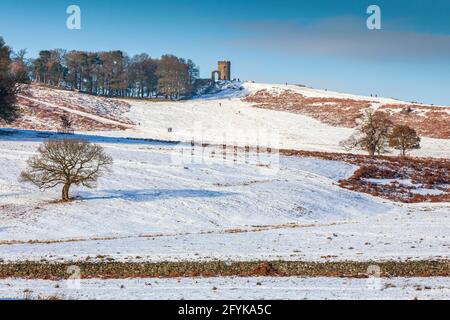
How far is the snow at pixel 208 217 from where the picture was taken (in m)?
31.4

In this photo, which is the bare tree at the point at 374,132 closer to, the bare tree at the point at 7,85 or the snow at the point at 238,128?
the snow at the point at 238,128

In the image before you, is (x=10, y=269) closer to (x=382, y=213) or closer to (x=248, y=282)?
(x=248, y=282)

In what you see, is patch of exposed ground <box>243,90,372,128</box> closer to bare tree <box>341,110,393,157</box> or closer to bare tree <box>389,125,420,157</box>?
bare tree <box>389,125,420,157</box>

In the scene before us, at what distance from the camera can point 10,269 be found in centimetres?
2456

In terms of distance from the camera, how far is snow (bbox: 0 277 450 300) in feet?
61.4

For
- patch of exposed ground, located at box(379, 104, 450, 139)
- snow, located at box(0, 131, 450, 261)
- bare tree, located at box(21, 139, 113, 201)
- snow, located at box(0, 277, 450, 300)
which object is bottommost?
snow, located at box(0, 131, 450, 261)

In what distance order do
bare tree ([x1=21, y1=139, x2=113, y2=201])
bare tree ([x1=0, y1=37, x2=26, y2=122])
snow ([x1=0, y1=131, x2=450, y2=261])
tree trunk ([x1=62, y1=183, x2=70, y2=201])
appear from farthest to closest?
bare tree ([x1=0, y1=37, x2=26, y2=122]) < tree trunk ([x1=62, y1=183, x2=70, y2=201]) < bare tree ([x1=21, y1=139, x2=113, y2=201]) < snow ([x1=0, y1=131, x2=450, y2=261])

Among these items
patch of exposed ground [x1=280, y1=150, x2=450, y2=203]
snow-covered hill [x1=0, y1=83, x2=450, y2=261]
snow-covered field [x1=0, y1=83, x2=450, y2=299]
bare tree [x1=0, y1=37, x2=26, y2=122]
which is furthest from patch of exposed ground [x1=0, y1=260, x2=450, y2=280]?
bare tree [x1=0, y1=37, x2=26, y2=122]

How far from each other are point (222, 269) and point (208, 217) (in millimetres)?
18963

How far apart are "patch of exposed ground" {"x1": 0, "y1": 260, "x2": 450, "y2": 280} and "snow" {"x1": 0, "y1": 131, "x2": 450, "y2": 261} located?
225 cm

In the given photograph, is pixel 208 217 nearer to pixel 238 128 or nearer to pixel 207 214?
pixel 207 214

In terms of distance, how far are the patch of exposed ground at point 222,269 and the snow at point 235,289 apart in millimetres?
1064

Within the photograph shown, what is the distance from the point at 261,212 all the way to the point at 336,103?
111385mm

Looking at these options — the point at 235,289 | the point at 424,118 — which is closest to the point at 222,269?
the point at 235,289
